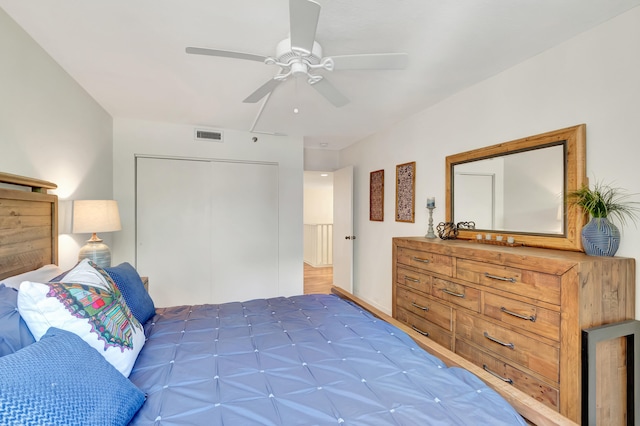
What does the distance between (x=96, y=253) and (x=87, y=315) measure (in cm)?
164

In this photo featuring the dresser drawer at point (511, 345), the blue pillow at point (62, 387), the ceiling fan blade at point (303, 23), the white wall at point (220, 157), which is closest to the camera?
the blue pillow at point (62, 387)

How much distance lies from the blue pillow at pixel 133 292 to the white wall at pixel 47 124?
33.0 inches

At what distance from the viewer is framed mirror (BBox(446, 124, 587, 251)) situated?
1858mm

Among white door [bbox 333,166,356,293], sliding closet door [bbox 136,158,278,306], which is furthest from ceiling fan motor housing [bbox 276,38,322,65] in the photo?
white door [bbox 333,166,356,293]

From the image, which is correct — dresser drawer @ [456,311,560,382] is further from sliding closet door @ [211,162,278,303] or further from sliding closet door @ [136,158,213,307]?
sliding closet door @ [136,158,213,307]

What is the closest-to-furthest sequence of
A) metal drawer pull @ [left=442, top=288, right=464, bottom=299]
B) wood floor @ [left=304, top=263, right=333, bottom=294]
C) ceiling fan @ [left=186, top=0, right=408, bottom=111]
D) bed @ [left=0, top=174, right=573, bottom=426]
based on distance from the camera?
bed @ [left=0, top=174, right=573, bottom=426] < ceiling fan @ [left=186, top=0, right=408, bottom=111] < metal drawer pull @ [left=442, top=288, right=464, bottom=299] < wood floor @ [left=304, top=263, right=333, bottom=294]

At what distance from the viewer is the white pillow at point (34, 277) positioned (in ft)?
4.59

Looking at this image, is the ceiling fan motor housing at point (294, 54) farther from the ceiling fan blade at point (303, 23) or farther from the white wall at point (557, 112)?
the white wall at point (557, 112)

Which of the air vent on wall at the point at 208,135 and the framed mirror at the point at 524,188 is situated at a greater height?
the air vent on wall at the point at 208,135

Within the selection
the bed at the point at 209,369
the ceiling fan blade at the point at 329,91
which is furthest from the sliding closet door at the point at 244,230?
the ceiling fan blade at the point at 329,91

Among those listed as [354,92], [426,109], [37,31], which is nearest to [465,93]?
[426,109]

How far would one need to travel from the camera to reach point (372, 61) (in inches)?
65.4

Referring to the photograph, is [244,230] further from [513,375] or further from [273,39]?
[513,375]

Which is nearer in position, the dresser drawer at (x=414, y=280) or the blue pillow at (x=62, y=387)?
the blue pillow at (x=62, y=387)
